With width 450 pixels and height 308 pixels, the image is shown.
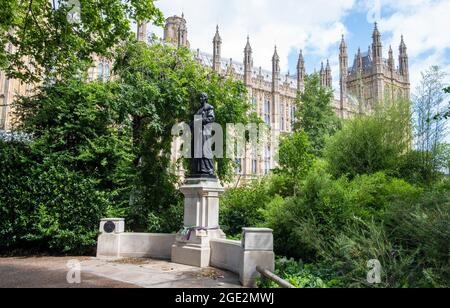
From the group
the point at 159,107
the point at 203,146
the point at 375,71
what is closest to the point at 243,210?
the point at 203,146

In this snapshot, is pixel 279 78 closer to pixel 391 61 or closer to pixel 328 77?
pixel 328 77

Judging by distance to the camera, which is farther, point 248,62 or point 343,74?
point 343,74

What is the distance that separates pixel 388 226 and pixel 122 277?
18.1 feet

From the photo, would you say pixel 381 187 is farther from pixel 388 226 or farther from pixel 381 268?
pixel 381 268

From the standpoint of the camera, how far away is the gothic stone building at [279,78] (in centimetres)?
3838

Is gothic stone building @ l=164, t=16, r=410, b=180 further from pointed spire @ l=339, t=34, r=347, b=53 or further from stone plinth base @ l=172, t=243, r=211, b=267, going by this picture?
stone plinth base @ l=172, t=243, r=211, b=267

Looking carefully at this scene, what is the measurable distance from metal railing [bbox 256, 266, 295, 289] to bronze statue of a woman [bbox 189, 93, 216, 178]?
10.6 feet

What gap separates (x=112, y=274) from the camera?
7.23 meters

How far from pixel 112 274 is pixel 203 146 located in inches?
146

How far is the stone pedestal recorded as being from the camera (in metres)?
8.41

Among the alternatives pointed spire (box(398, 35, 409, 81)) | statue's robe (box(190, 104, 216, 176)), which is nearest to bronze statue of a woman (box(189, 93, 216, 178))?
statue's robe (box(190, 104, 216, 176))

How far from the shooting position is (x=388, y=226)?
6.86 meters

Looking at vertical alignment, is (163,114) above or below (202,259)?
above
